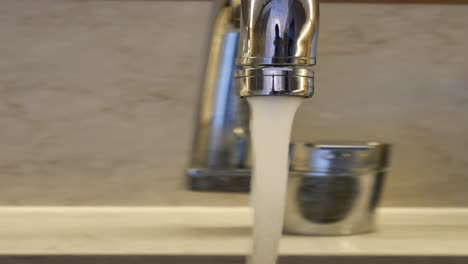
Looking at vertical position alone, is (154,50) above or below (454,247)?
above

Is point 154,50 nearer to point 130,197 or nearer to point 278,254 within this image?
point 130,197

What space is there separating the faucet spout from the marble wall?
0.27 meters

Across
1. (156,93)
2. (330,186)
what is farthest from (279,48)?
(156,93)

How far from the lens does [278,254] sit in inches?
17.0

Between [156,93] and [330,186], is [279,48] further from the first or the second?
[156,93]

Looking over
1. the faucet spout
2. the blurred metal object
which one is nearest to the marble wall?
the blurred metal object

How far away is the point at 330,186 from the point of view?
0.52 meters

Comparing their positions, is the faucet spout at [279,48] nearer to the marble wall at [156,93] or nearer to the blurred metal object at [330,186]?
the blurred metal object at [330,186]

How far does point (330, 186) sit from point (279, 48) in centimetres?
18

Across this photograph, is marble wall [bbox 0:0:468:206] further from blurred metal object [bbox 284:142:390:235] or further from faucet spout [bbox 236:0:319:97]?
faucet spout [bbox 236:0:319:97]

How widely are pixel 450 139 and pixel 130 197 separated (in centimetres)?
31

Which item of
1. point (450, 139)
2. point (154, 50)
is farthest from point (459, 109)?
point (154, 50)

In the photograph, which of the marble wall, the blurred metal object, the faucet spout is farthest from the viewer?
Answer: the marble wall

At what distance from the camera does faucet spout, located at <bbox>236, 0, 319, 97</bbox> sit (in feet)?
1.23
